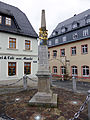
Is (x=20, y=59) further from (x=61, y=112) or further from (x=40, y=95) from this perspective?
(x=61, y=112)

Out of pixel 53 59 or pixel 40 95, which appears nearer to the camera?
pixel 40 95

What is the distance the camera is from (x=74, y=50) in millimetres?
16531

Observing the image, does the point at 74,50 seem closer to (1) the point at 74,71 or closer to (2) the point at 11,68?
(1) the point at 74,71

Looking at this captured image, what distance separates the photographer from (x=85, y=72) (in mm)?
14500

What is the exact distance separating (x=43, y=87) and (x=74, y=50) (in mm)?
13298

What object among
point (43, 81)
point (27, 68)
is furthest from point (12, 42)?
point (43, 81)

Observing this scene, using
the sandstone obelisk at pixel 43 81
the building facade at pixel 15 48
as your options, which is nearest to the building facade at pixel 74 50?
the building facade at pixel 15 48

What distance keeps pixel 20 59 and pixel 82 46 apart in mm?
10456

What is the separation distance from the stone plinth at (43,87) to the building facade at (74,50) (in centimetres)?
1121

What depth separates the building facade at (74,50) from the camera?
14586 mm

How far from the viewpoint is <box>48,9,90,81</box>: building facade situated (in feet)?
47.9

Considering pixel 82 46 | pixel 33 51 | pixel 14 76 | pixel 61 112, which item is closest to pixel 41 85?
pixel 61 112

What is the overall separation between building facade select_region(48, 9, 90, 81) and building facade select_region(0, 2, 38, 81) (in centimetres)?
681

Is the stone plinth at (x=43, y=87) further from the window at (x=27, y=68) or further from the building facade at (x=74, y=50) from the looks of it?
the building facade at (x=74, y=50)
